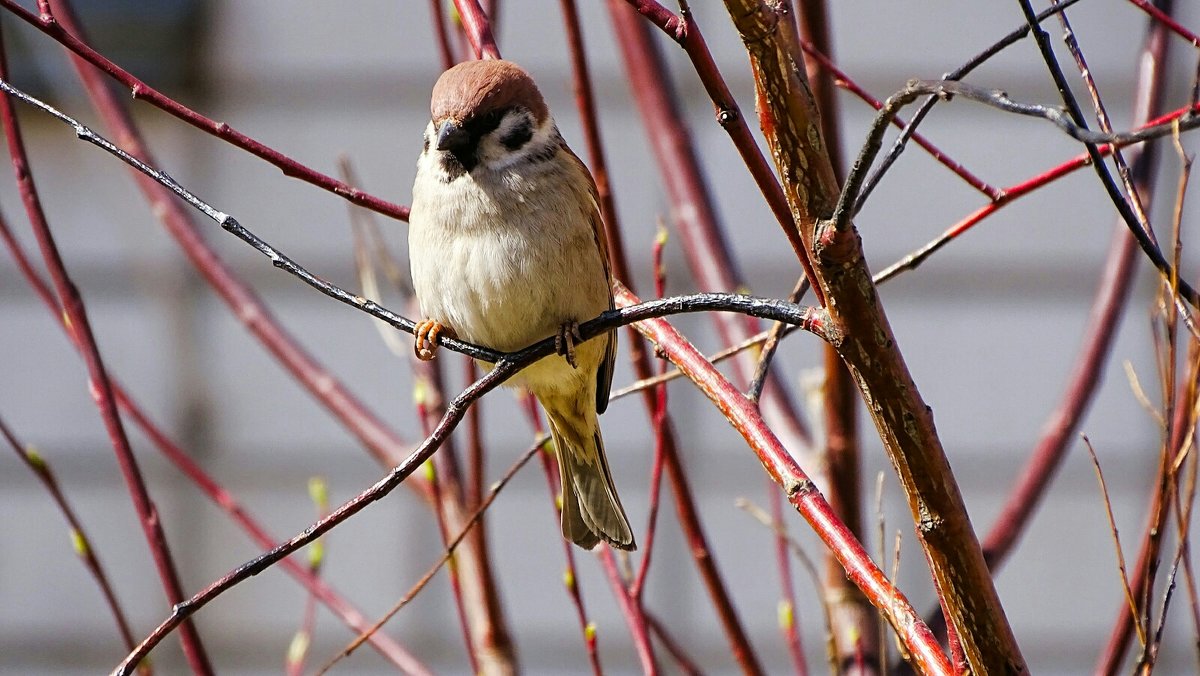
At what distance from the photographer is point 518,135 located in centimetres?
186

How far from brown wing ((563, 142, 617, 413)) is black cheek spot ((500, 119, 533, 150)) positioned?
0.23 feet

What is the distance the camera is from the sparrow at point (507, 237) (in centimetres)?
176

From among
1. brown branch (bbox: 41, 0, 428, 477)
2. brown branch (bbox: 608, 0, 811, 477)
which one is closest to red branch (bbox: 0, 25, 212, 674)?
brown branch (bbox: 41, 0, 428, 477)

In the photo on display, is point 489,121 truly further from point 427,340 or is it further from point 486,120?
point 427,340

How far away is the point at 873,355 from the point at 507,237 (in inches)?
34.6

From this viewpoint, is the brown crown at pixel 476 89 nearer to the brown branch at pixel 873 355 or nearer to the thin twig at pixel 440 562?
the thin twig at pixel 440 562

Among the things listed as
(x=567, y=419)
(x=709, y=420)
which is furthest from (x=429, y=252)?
(x=709, y=420)

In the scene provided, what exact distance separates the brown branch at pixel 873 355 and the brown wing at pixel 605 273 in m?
0.85

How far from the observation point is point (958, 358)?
4.11m

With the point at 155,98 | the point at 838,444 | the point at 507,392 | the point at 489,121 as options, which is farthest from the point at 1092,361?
the point at 507,392

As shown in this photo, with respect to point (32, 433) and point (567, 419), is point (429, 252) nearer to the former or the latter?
point (567, 419)

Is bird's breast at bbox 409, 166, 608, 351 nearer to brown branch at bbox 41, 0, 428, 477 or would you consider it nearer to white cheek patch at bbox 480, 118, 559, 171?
white cheek patch at bbox 480, 118, 559, 171

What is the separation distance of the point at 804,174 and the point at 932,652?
0.43m

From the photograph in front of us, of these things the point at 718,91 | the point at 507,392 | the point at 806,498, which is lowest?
the point at 806,498
